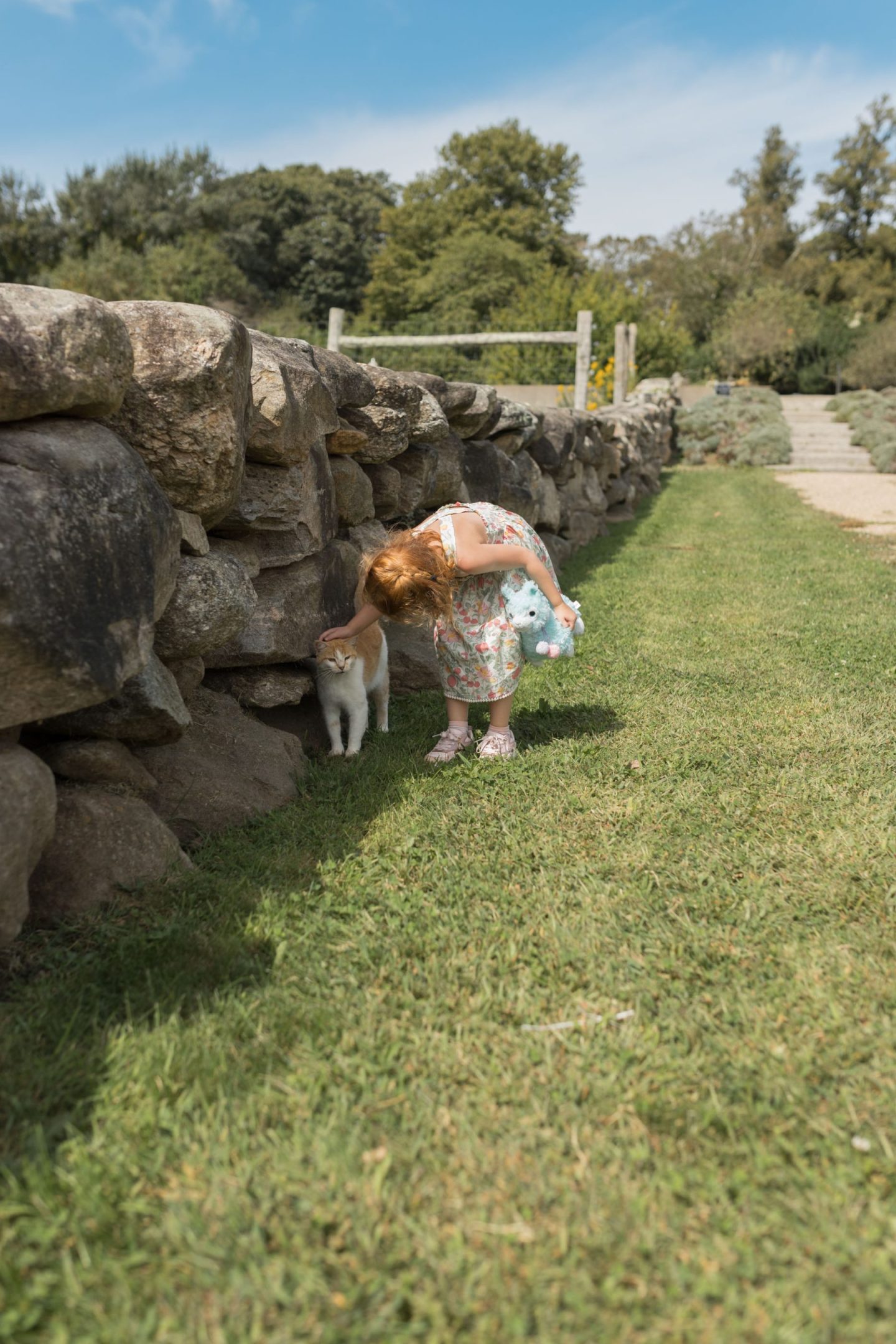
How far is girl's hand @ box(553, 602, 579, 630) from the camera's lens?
12.2 ft

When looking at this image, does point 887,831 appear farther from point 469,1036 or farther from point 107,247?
point 107,247

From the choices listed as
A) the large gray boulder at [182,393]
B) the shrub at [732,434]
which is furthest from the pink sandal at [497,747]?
the shrub at [732,434]

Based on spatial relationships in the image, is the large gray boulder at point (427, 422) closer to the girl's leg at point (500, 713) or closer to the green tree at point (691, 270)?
the girl's leg at point (500, 713)

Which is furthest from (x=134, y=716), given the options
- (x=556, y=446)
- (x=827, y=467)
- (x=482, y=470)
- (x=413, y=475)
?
(x=827, y=467)

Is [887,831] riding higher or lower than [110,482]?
lower

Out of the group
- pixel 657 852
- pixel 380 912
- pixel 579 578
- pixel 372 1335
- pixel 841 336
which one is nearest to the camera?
pixel 372 1335

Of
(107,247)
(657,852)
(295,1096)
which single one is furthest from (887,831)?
(107,247)

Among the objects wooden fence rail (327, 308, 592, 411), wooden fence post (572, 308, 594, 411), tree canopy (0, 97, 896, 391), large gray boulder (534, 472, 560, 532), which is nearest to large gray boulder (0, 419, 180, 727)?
large gray boulder (534, 472, 560, 532)

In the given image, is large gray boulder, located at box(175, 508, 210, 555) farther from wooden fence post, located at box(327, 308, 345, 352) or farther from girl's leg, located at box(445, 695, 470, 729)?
wooden fence post, located at box(327, 308, 345, 352)

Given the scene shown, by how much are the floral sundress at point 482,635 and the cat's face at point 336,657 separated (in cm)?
39

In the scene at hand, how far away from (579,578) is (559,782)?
3.94 metres

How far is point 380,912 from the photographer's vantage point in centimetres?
256

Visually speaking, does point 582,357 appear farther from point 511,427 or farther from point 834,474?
point 834,474

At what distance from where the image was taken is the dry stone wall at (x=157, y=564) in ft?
6.94
